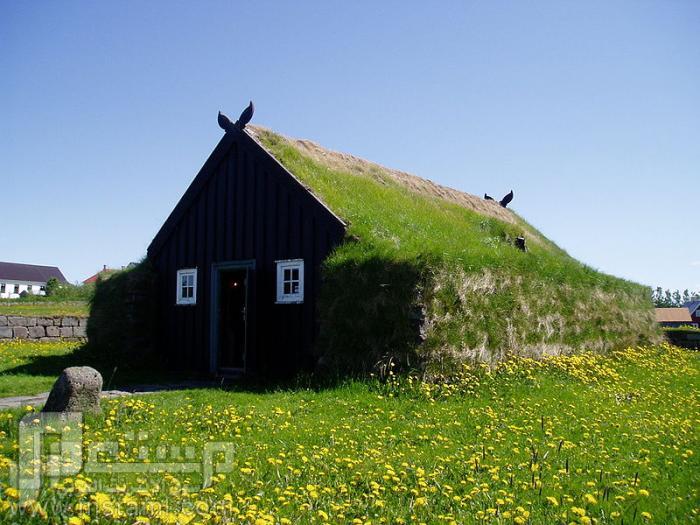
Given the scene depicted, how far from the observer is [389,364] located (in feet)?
32.4

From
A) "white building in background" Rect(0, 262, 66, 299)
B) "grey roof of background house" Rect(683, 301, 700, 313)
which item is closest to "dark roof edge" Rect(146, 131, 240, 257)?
"white building in background" Rect(0, 262, 66, 299)

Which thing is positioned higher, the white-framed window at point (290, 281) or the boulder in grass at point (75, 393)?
the white-framed window at point (290, 281)

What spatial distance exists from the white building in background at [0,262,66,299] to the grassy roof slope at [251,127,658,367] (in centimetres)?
7624

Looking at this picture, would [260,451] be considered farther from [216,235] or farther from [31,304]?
[31,304]

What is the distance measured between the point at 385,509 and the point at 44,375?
1055 cm

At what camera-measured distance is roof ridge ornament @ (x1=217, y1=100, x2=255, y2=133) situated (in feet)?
47.2

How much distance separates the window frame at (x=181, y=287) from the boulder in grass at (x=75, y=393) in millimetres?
6946

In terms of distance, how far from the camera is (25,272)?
269ft

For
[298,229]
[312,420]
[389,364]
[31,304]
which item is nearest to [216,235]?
[298,229]

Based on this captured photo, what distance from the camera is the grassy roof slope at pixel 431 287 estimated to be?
1012 cm

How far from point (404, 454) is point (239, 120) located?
10.9 m

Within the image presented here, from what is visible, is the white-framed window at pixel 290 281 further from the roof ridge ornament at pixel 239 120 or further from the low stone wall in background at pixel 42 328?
the low stone wall in background at pixel 42 328

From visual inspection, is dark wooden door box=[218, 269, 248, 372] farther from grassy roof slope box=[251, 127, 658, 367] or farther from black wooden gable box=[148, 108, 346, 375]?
grassy roof slope box=[251, 127, 658, 367]

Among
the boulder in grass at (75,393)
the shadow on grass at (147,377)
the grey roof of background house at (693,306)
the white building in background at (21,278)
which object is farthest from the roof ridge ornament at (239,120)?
the grey roof of background house at (693,306)
